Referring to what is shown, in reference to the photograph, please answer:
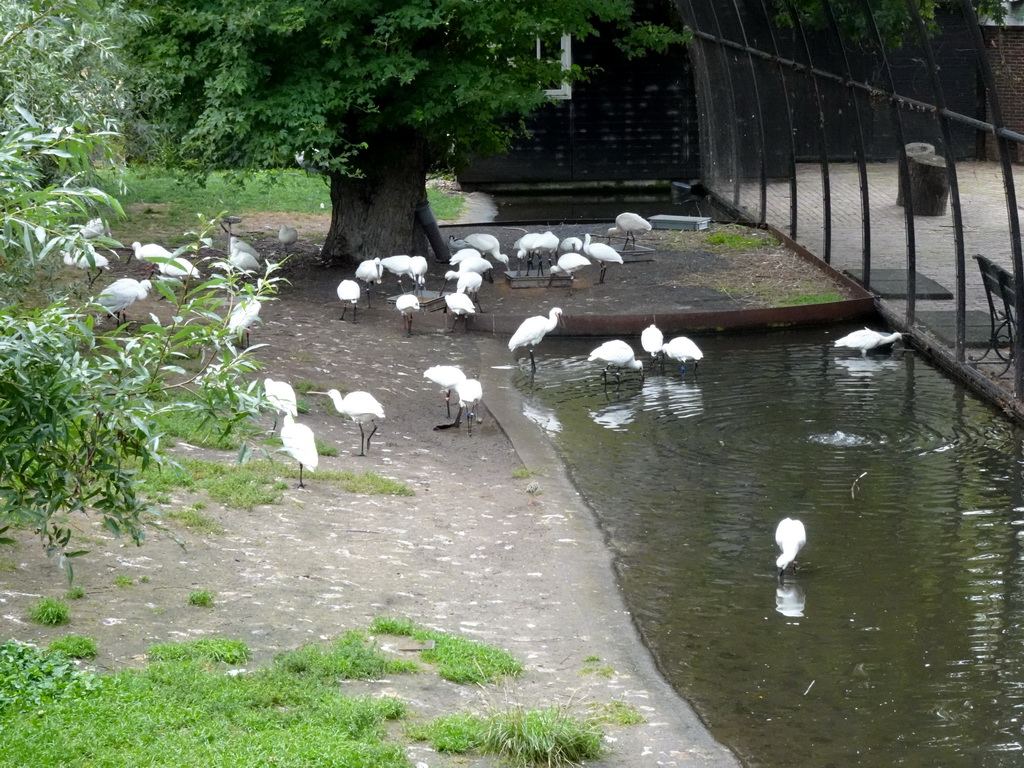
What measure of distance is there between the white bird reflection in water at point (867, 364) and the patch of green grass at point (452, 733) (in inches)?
310

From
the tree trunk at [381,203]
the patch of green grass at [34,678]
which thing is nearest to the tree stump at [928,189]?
the tree trunk at [381,203]

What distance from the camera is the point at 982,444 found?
9.70m

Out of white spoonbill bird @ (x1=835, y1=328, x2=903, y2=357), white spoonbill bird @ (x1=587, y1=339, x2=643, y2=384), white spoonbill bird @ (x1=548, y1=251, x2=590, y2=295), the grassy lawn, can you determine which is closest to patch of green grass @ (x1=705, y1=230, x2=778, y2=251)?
white spoonbill bird @ (x1=548, y1=251, x2=590, y2=295)

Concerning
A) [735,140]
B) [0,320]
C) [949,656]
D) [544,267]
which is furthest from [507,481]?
[735,140]

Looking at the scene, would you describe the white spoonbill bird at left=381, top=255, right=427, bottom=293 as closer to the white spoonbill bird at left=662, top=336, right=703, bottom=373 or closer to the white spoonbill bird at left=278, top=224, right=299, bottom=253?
the white spoonbill bird at left=278, top=224, right=299, bottom=253

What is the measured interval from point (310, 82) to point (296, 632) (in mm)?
8827

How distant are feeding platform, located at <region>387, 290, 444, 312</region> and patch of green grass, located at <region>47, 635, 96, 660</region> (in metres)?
8.89

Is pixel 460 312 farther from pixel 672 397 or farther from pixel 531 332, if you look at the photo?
pixel 672 397

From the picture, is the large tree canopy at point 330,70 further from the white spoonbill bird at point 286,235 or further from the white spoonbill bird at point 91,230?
the white spoonbill bird at point 286,235

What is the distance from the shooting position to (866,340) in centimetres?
1252

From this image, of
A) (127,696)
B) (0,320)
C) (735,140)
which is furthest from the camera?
(735,140)

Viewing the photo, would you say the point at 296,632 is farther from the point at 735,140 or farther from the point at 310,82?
the point at 735,140

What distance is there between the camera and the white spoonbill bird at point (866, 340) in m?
12.5

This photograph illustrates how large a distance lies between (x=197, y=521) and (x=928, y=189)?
37.2 ft
